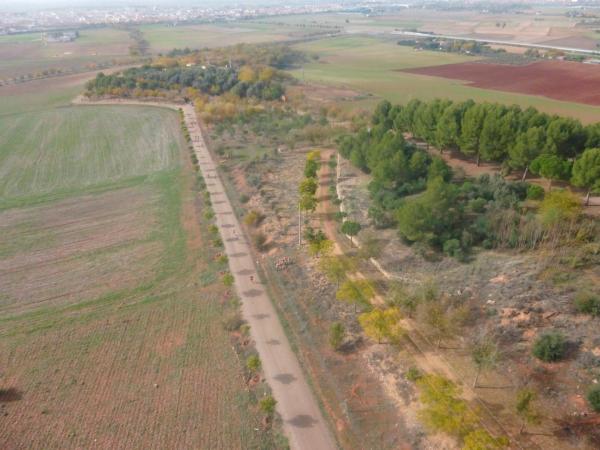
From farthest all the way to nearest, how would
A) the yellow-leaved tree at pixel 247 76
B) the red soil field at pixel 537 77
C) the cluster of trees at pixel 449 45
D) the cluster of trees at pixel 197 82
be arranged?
the cluster of trees at pixel 449 45 → the yellow-leaved tree at pixel 247 76 → the cluster of trees at pixel 197 82 → the red soil field at pixel 537 77

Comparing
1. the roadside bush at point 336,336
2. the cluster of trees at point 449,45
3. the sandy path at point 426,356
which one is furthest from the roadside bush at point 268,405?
the cluster of trees at point 449,45

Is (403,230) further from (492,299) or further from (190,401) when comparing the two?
(190,401)

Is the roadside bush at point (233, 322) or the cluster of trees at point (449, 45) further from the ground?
the cluster of trees at point (449, 45)

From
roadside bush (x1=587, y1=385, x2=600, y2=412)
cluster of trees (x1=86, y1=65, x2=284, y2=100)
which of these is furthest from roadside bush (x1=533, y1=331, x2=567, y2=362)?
cluster of trees (x1=86, y1=65, x2=284, y2=100)

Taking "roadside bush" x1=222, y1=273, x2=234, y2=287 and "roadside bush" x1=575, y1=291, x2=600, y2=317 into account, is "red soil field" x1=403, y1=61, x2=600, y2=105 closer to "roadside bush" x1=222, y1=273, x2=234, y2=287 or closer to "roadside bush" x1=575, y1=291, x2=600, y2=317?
"roadside bush" x1=575, y1=291, x2=600, y2=317

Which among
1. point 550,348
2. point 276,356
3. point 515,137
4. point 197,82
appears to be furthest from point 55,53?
point 550,348

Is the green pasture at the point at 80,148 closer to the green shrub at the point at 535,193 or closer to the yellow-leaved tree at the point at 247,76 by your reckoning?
the yellow-leaved tree at the point at 247,76

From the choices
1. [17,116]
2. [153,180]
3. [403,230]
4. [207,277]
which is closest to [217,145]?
[153,180]
